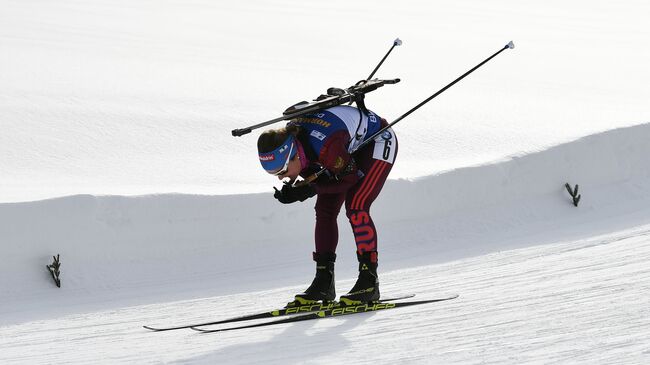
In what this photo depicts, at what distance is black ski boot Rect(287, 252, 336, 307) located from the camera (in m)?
6.41

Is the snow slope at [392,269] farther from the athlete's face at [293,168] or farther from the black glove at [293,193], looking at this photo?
the athlete's face at [293,168]

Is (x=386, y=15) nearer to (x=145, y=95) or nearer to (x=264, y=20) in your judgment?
(x=264, y=20)

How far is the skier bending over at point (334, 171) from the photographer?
5.92 m

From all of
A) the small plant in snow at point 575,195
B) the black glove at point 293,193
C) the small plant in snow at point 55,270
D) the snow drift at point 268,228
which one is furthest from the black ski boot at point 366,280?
the small plant in snow at point 575,195

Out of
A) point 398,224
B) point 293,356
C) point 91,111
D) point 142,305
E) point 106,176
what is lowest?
point 293,356

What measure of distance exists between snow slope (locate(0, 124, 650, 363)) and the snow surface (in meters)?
0.02

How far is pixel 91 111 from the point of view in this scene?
38.0 ft

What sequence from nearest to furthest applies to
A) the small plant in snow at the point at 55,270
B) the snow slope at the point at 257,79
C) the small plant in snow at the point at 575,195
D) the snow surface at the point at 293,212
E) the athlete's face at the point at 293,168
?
the snow surface at the point at 293,212 → the athlete's face at the point at 293,168 → the small plant in snow at the point at 55,270 → the small plant in snow at the point at 575,195 → the snow slope at the point at 257,79

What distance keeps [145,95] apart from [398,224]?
5130 millimetres

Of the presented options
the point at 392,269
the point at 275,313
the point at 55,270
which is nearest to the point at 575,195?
the point at 392,269

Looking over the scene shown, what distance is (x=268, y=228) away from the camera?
26.4ft

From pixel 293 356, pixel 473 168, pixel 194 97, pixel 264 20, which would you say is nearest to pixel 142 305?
pixel 293 356

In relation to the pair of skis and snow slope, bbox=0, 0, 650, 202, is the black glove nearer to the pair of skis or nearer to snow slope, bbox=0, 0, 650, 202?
the pair of skis

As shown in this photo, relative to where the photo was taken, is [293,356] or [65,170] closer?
[293,356]
